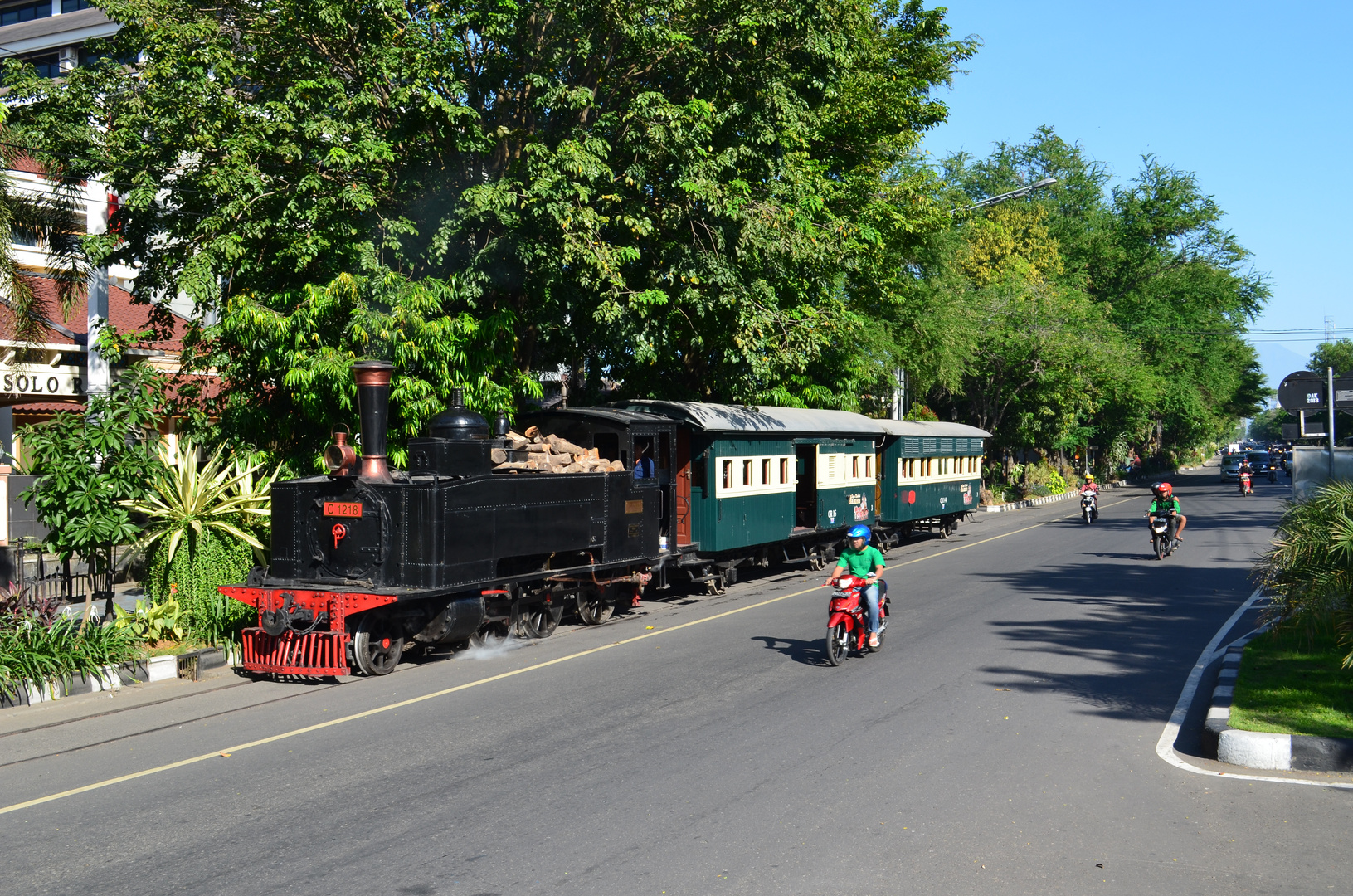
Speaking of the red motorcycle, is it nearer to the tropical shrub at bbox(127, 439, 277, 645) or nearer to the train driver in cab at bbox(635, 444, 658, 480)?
the train driver in cab at bbox(635, 444, 658, 480)

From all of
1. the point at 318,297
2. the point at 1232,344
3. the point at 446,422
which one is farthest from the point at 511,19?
the point at 1232,344

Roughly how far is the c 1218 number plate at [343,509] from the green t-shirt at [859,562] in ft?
17.2

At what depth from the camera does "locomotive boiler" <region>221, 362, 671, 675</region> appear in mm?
11031

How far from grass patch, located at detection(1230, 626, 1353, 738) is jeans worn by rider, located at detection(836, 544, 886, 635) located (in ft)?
11.6

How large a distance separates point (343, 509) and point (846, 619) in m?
5.57

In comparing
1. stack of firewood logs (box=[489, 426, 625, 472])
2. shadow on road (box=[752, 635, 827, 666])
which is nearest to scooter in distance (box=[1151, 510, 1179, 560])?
shadow on road (box=[752, 635, 827, 666])

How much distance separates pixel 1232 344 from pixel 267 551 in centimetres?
6419

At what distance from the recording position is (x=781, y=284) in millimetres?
19750

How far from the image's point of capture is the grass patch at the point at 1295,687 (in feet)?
25.7

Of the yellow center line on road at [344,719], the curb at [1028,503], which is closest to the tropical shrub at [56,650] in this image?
the yellow center line on road at [344,719]

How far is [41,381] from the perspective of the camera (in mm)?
22000

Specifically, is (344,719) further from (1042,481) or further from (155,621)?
(1042,481)

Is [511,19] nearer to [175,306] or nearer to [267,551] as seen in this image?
[267,551]

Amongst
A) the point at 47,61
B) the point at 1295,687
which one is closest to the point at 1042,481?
the point at 1295,687
